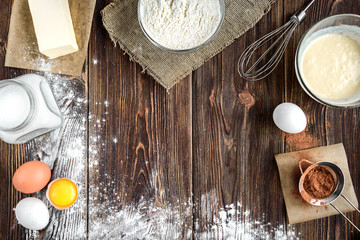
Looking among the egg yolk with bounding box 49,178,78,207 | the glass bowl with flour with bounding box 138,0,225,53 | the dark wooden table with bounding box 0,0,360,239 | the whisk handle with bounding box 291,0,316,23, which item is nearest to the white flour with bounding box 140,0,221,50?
the glass bowl with flour with bounding box 138,0,225,53

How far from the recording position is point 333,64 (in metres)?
0.87

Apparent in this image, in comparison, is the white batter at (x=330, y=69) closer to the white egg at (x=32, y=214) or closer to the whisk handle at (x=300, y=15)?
the whisk handle at (x=300, y=15)

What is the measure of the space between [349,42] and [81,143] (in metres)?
0.81

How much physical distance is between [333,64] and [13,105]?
2.71 ft

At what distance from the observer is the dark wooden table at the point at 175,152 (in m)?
0.92

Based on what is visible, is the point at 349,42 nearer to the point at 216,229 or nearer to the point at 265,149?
the point at 265,149

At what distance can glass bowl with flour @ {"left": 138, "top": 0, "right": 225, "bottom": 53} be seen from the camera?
2.64 feet

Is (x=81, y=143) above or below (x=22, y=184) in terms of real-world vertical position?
above

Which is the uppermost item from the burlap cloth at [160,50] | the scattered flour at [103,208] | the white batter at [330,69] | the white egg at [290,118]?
the burlap cloth at [160,50]

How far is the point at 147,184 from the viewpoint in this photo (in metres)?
0.93

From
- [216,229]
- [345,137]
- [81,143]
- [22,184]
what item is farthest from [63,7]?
[345,137]

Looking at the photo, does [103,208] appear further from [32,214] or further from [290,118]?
[290,118]

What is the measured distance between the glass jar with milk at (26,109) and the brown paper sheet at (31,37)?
6 centimetres

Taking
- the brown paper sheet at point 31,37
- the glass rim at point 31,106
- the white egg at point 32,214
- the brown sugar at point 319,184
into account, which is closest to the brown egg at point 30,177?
the white egg at point 32,214
